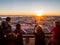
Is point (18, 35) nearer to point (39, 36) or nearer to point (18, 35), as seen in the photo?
point (18, 35)

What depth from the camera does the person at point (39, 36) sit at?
3.88 meters

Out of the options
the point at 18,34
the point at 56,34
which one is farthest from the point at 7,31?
the point at 56,34

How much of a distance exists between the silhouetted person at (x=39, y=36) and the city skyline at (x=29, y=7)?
23.0 inches

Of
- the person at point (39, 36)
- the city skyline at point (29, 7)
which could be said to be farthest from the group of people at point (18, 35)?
the city skyline at point (29, 7)

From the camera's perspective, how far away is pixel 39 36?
3887mm

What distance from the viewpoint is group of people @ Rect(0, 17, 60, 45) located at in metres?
3.67

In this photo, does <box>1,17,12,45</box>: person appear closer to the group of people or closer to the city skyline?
the group of people

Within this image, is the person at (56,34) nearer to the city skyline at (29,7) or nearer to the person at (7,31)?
the city skyline at (29,7)

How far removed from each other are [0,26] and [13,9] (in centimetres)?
80

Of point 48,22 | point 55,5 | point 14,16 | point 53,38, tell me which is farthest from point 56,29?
point 14,16

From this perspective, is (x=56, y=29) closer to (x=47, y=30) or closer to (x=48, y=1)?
(x=47, y=30)

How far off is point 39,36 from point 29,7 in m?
0.85

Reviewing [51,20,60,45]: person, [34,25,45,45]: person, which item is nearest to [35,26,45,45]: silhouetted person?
[34,25,45,45]: person

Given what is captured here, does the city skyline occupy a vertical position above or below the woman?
above
